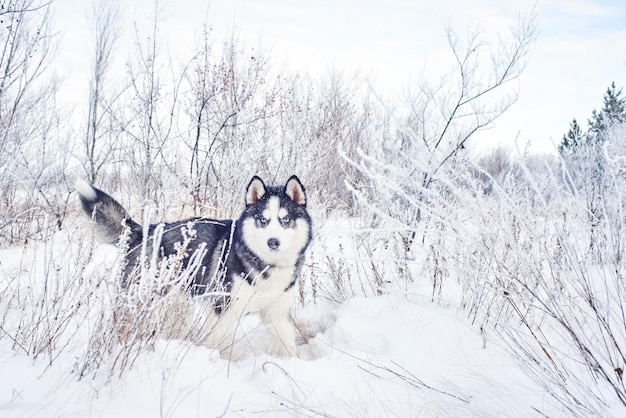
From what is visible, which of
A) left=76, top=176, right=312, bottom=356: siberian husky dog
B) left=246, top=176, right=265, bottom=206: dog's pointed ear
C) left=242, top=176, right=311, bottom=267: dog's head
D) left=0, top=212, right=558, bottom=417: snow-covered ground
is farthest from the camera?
left=246, top=176, right=265, bottom=206: dog's pointed ear

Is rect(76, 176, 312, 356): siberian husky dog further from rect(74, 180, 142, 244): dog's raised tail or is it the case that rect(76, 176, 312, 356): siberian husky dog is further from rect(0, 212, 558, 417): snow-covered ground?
rect(0, 212, 558, 417): snow-covered ground

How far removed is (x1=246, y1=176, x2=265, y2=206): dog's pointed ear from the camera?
10.1 ft

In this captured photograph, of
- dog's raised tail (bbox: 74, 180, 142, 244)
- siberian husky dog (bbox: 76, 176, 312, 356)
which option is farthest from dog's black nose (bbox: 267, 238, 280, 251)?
dog's raised tail (bbox: 74, 180, 142, 244)

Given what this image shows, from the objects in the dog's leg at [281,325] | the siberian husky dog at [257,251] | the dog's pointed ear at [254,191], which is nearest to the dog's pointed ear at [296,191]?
the siberian husky dog at [257,251]

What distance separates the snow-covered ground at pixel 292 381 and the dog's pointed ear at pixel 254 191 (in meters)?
1.05

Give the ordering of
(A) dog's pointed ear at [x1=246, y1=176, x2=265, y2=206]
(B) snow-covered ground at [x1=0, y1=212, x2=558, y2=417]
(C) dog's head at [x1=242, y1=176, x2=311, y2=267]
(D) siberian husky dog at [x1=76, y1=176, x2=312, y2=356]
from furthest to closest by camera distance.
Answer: (A) dog's pointed ear at [x1=246, y1=176, x2=265, y2=206] < (C) dog's head at [x1=242, y1=176, x2=311, y2=267] < (D) siberian husky dog at [x1=76, y1=176, x2=312, y2=356] < (B) snow-covered ground at [x1=0, y1=212, x2=558, y2=417]

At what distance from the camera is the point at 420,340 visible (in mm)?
2637

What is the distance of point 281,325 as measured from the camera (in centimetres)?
287

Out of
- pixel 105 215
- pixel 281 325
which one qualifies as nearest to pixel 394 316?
pixel 281 325

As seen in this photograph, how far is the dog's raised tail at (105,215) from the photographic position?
315cm

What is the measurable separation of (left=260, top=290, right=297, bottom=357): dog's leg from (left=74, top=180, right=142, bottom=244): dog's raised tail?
3.89 feet

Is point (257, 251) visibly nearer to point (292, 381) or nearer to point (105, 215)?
point (292, 381)

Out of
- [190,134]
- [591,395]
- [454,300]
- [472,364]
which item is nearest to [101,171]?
[190,134]

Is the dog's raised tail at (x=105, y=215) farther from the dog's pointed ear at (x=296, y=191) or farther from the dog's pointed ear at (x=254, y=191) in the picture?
the dog's pointed ear at (x=296, y=191)
